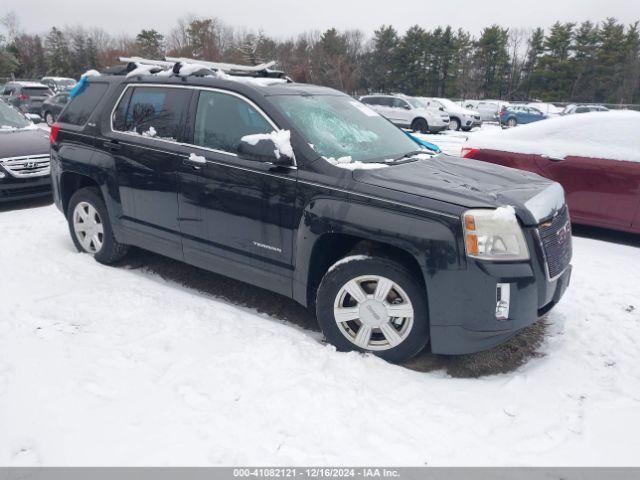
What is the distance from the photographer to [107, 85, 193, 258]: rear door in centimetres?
404

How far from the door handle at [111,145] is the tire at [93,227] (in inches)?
20.4

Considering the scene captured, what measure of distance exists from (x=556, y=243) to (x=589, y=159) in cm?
324

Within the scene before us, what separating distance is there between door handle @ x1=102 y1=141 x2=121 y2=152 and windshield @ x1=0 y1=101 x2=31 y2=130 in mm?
4528

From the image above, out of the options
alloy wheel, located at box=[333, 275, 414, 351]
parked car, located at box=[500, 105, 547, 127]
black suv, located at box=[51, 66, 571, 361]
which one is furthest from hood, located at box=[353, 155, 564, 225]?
parked car, located at box=[500, 105, 547, 127]

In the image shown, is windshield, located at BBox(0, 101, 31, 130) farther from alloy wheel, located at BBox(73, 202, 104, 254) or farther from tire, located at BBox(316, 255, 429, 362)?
tire, located at BBox(316, 255, 429, 362)

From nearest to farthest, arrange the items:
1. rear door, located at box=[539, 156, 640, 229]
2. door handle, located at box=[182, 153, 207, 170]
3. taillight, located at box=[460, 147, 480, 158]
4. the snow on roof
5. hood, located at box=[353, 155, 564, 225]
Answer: hood, located at box=[353, 155, 564, 225]
door handle, located at box=[182, 153, 207, 170]
rear door, located at box=[539, 156, 640, 229]
the snow on roof
taillight, located at box=[460, 147, 480, 158]

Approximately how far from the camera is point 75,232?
5.07 meters

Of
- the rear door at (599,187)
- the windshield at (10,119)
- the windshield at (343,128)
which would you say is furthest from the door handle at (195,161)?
the windshield at (10,119)

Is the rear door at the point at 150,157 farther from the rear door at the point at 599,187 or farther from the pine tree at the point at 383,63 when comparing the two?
the pine tree at the point at 383,63

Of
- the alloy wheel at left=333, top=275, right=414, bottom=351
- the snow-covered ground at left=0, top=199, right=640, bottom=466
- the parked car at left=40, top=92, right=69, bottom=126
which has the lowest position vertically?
the snow-covered ground at left=0, top=199, right=640, bottom=466

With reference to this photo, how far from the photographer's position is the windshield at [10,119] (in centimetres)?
789

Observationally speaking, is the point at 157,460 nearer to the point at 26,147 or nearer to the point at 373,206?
the point at 373,206

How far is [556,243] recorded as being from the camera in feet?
10.4

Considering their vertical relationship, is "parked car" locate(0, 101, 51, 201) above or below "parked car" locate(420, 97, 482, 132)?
below
